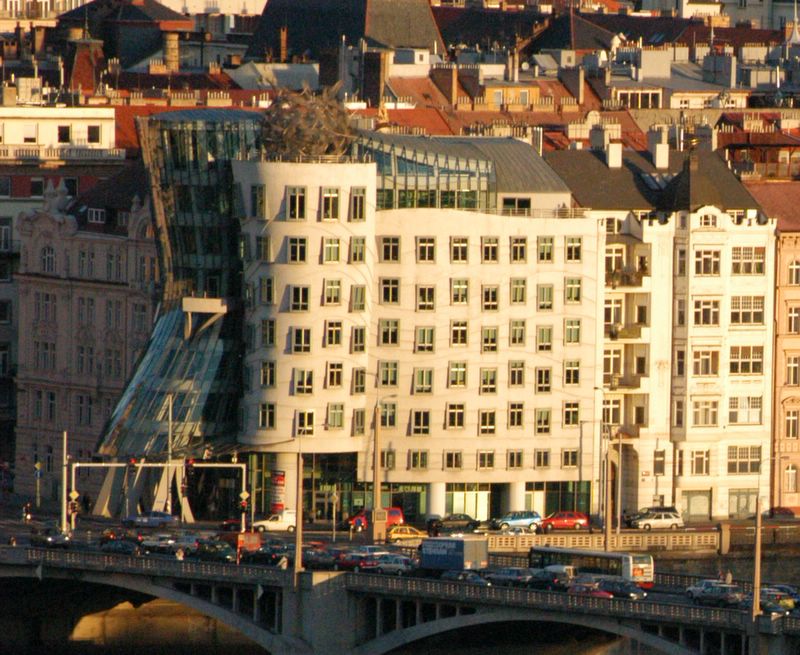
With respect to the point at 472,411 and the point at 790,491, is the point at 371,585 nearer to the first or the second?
the point at 472,411

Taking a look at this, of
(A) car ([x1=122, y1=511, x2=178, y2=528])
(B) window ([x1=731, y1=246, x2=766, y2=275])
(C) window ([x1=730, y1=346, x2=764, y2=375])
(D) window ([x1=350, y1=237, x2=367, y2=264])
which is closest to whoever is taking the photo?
(A) car ([x1=122, y1=511, x2=178, y2=528])

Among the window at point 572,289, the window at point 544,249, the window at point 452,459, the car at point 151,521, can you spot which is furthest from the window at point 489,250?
the car at point 151,521

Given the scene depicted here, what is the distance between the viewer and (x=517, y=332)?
7485 inches

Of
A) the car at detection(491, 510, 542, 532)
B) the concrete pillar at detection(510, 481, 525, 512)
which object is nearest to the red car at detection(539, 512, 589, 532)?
the car at detection(491, 510, 542, 532)

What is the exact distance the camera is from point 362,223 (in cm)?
18725

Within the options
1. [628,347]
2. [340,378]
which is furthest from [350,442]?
[628,347]

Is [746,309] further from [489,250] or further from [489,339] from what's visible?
[489,250]

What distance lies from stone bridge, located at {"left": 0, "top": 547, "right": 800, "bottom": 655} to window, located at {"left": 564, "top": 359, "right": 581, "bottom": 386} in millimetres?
27678

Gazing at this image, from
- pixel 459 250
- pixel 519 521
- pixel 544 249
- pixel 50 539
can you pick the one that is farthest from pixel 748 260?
pixel 50 539

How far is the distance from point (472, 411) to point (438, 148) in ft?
38.8

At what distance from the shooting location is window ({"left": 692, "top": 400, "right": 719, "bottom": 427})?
639 feet

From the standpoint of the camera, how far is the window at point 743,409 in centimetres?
19562

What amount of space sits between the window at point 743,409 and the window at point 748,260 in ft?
18.6

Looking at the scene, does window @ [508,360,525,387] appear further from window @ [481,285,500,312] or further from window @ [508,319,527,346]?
window @ [481,285,500,312]
